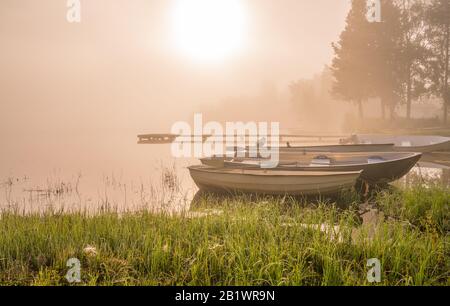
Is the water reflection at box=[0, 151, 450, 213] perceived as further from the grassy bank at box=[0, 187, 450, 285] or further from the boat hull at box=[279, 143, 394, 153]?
the grassy bank at box=[0, 187, 450, 285]

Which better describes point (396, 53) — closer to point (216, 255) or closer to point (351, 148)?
point (351, 148)

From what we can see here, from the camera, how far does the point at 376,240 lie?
21.0 ft

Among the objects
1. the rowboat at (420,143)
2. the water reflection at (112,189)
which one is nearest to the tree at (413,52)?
the rowboat at (420,143)

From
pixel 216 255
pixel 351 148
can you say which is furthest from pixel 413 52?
pixel 216 255

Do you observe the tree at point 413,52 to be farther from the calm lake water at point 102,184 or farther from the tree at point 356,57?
the calm lake water at point 102,184

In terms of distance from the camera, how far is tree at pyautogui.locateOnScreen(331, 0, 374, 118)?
45.8 meters

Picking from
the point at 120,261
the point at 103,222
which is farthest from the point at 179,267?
the point at 103,222

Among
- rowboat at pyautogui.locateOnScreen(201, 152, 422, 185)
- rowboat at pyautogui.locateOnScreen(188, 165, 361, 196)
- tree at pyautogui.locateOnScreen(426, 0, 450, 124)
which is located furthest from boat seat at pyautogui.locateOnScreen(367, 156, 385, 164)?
tree at pyautogui.locateOnScreen(426, 0, 450, 124)

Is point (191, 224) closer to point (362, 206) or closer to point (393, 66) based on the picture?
point (362, 206)

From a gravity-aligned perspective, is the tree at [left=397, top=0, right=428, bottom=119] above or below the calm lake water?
above

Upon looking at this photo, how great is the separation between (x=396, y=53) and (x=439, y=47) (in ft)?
15.1

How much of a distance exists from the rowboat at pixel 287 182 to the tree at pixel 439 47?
31097 mm

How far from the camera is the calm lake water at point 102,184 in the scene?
15086mm
